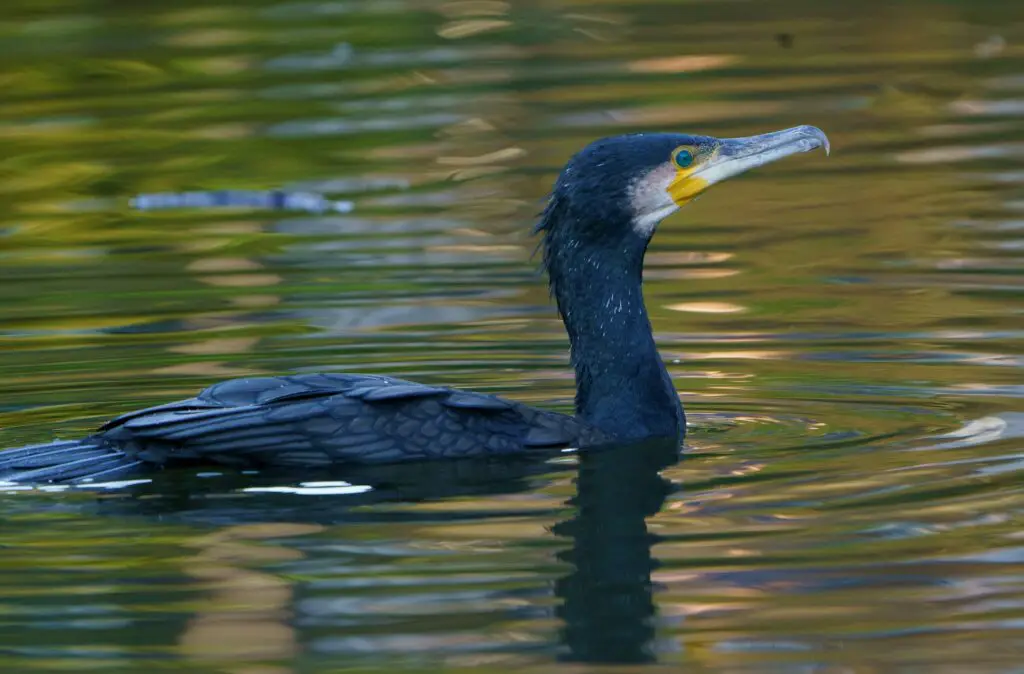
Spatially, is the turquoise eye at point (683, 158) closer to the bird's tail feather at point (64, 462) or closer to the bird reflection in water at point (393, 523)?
the bird reflection in water at point (393, 523)

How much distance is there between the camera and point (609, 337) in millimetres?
7543

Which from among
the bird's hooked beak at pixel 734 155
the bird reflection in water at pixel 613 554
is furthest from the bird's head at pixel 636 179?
the bird reflection in water at pixel 613 554

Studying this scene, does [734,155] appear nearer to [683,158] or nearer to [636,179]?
[683,158]

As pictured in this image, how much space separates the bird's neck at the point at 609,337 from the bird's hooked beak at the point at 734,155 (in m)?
0.28

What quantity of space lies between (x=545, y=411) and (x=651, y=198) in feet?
2.76

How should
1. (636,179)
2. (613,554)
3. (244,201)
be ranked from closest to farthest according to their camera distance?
(613,554), (636,179), (244,201)

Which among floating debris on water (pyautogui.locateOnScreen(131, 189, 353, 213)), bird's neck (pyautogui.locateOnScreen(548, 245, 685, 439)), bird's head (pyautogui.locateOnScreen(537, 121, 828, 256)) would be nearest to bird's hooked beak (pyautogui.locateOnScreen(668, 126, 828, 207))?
bird's head (pyautogui.locateOnScreen(537, 121, 828, 256))

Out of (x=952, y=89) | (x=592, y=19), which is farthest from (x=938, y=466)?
(x=592, y=19)

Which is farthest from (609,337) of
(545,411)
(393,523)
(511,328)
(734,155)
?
(511,328)

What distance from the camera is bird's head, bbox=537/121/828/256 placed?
739 centimetres

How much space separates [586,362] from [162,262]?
4.27m

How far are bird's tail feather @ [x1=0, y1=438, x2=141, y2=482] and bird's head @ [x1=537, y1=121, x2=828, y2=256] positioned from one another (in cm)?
169

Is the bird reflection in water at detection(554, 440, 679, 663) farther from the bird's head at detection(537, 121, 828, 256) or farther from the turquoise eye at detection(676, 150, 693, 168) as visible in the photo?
the turquoise eye at detection(676, 150, 693, 168)

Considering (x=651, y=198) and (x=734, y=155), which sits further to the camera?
(x=734, y=155)
